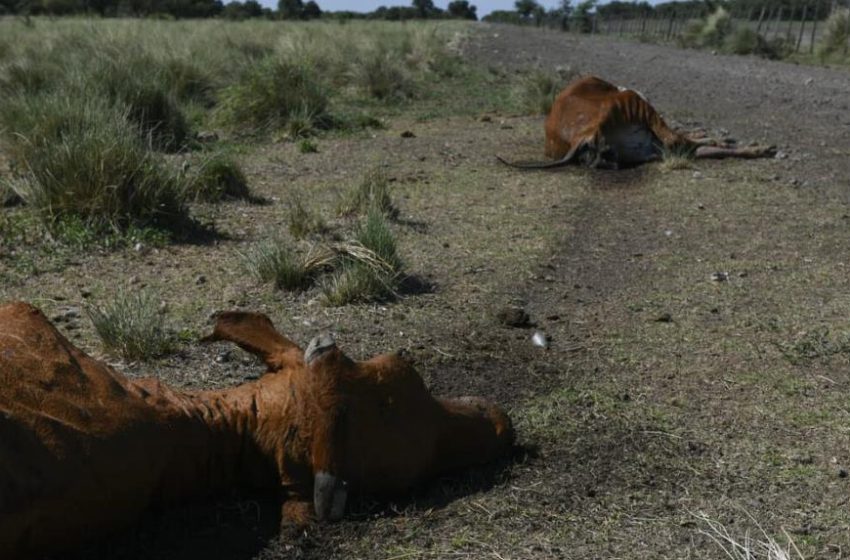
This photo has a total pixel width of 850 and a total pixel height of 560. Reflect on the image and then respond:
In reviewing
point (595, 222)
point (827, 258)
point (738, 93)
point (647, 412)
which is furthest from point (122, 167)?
point (738, 93)

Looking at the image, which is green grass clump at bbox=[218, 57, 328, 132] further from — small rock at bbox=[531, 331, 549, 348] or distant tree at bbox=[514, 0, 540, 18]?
distant tree at bbox=[514, 0, 540, 18]

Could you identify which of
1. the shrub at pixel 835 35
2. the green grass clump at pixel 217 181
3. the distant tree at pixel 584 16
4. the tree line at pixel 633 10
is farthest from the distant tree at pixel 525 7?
the green grass clump at pixel 217 181

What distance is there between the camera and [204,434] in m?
3.28

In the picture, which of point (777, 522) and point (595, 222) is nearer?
point (777, 522)

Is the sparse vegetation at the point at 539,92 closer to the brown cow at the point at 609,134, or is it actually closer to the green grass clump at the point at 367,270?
the brown cow at the point at 609,134

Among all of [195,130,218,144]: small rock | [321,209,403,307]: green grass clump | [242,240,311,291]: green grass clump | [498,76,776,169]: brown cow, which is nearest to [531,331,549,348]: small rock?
[321,209,403,307]: green grass clump

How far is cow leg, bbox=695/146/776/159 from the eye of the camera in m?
10.3

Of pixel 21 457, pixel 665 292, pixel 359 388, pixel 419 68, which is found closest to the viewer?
pixel 21 457

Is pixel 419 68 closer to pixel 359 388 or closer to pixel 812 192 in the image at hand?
pixel 812 192

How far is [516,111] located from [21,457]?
39.9 feet

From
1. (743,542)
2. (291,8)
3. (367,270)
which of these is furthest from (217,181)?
(291,8)

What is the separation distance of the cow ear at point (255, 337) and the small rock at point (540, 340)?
1.89 meters

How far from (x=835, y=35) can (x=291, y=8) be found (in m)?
49.4

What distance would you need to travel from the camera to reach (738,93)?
16812 mm
